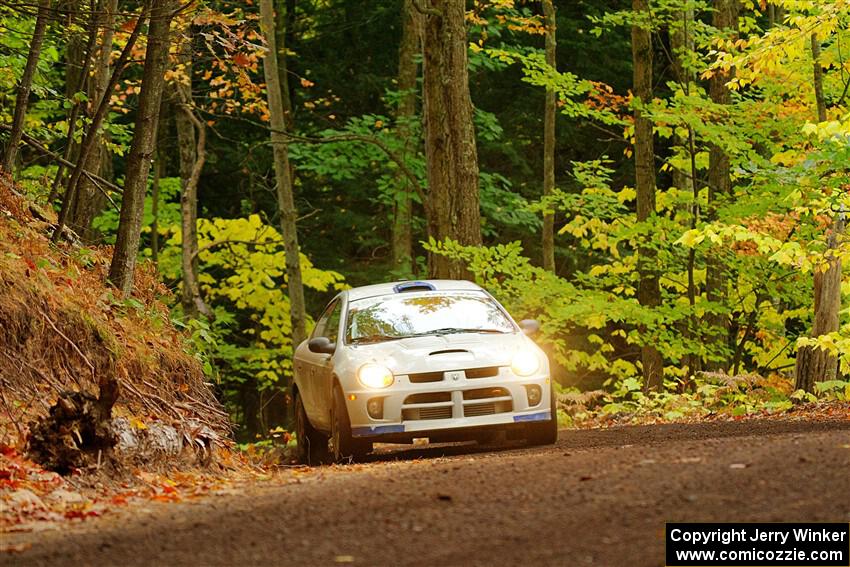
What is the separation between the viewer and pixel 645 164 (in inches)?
876

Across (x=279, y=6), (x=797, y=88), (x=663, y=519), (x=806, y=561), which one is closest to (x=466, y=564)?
(x=663, y=519)

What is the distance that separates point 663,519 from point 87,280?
8585 millimetres

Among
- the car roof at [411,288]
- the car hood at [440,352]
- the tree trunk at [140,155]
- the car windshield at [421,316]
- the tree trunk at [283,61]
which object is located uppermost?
the tree trunk at [283,61]

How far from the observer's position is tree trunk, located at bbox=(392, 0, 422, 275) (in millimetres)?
26344

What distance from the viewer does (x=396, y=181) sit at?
→ 27203 millimetres

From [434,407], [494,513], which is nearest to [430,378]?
[434,407]

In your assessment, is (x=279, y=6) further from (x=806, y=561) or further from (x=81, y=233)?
(x=806, y=561)

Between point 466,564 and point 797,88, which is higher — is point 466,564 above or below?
below

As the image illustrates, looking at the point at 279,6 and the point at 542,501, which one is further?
the point at 279,6

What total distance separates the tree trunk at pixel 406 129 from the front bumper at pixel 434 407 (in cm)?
1513

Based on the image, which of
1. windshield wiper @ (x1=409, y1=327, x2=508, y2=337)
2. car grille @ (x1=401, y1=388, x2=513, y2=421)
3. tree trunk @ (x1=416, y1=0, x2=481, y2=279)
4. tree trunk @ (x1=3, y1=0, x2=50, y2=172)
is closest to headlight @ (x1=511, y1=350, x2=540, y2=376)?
car grille @ (x1=401, y1=388, x2=513, y2=421)

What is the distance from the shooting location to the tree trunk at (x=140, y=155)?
508 inches

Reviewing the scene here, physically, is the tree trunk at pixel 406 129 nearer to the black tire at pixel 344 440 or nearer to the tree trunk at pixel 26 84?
the tree trunk at pixel 26 84

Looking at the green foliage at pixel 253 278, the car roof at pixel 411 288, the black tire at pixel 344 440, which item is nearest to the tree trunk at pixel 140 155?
the car roof at pixel 411 288
